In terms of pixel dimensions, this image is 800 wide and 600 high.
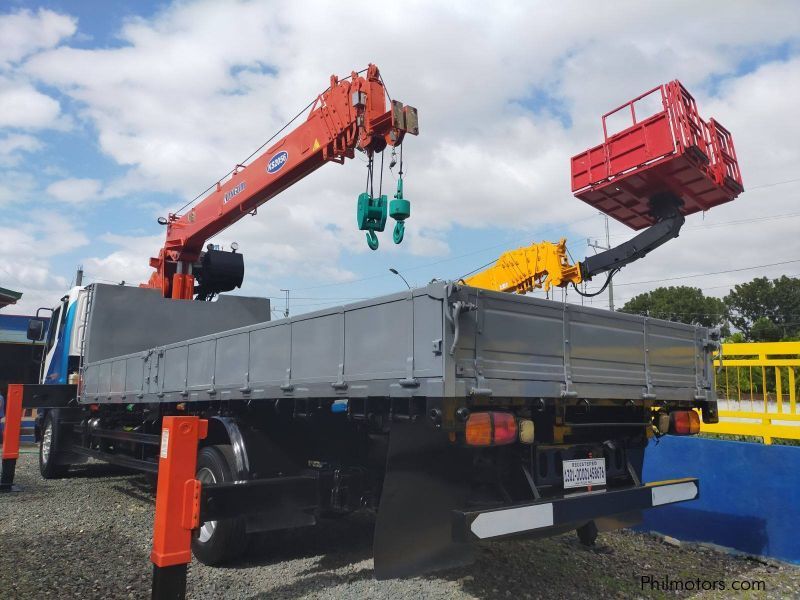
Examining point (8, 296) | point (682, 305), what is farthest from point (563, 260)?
point (682, 305)

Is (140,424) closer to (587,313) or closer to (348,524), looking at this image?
(348,524)

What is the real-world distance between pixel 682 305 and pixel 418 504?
61.6 m

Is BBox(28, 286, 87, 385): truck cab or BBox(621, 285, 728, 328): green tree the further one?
BBox(621, 285, 728, 328): green tree

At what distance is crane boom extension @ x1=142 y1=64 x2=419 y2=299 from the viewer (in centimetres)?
725

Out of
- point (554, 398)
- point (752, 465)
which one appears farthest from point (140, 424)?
point (752, 465)

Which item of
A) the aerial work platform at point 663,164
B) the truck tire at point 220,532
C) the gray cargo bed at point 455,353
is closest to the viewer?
the gray cargo bed at point 455,353

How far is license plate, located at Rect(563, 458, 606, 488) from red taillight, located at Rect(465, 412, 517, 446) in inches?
37.1

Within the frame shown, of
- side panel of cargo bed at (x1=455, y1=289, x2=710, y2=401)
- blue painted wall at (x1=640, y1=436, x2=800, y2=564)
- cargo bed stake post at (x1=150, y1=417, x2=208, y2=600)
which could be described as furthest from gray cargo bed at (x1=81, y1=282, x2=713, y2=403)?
blue painted wall at (x1=640, y1=436, x2=800, y2=564)

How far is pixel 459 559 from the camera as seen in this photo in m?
3.77

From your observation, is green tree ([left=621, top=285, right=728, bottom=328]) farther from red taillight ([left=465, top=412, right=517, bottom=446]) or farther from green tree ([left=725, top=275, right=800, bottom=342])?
red taillight ([left=465, top=412, right=517, bottom=446])

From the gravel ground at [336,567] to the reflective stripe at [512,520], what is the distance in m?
1.08

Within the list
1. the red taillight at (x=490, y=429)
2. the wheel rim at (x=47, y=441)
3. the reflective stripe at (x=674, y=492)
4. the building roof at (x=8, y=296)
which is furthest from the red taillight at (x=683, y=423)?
the building roof at (x=8, y=296)
